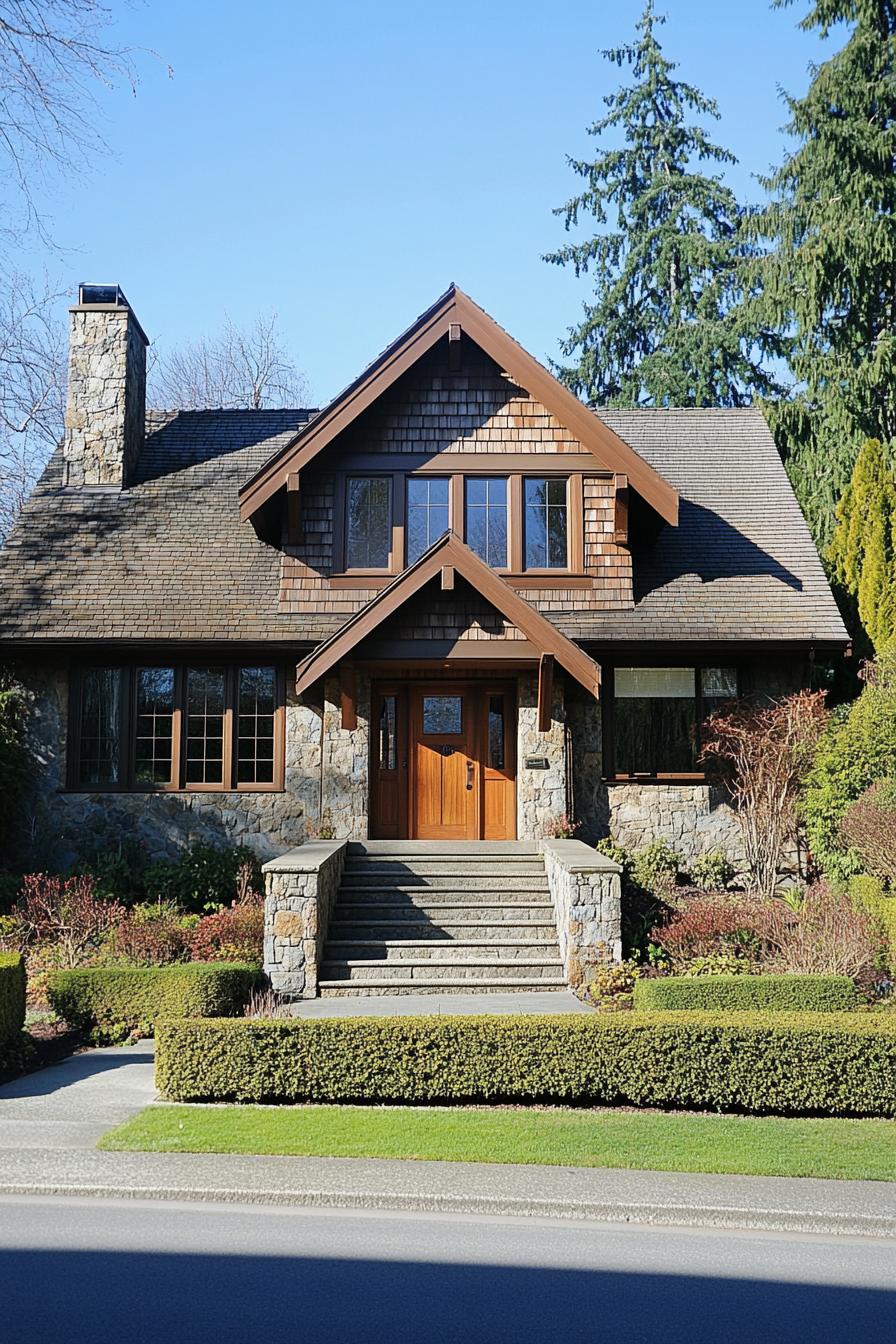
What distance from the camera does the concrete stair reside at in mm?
12539

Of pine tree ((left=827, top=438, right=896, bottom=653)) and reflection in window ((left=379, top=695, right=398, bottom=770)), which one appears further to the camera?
pine tree ((left=827, top=438, right=896, bottom=653))

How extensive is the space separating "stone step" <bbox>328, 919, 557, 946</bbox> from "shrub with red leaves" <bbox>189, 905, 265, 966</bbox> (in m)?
0.84

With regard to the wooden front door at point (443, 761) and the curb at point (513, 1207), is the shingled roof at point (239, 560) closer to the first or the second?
the wooden front door at point (443, 761)

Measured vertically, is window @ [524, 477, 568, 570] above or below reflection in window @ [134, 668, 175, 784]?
above

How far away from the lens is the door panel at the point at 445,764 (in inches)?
648

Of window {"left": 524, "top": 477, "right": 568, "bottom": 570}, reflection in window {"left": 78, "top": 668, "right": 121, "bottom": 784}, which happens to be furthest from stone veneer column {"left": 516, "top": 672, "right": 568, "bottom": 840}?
reflection in window {"left": 78, "top": 668, "right": 121, "bottom": 784}

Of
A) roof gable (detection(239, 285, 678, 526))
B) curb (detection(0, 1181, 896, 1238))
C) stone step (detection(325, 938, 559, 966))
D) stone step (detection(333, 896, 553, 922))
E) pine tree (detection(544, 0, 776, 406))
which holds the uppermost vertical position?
pine tree (detection(544, 0, 776, 406))

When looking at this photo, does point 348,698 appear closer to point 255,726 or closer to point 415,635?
point 415,635

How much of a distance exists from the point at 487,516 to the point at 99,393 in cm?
651

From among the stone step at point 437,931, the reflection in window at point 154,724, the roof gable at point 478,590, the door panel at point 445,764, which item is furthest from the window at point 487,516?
the stone step at point 437,931

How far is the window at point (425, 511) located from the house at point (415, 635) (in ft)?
0.10

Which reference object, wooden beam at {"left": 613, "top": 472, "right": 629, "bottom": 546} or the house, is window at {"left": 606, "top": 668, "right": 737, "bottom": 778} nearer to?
the house

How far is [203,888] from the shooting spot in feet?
49.8

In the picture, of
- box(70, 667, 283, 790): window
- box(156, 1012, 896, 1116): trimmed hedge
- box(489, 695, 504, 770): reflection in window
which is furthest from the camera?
box(489, 695, 504, 770): reflection in window
